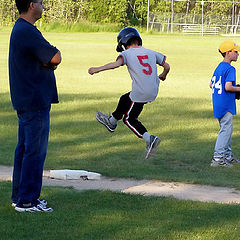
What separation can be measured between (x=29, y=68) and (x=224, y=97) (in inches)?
159

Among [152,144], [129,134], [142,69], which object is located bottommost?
[129,134]

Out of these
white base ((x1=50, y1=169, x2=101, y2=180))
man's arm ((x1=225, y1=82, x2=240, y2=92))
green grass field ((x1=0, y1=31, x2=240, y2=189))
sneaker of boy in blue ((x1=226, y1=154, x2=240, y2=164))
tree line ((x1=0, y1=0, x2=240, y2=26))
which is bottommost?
tree line ((x1=0, y1=0, x2=240, y2=26))

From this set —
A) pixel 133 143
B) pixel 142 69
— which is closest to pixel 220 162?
pixel 142 69

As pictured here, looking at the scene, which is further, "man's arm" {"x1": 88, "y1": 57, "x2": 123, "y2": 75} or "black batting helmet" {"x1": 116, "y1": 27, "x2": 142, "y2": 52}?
"black batting helmet" {"x1": 116, "y1": 27, "x2": 142, "y2": 52}

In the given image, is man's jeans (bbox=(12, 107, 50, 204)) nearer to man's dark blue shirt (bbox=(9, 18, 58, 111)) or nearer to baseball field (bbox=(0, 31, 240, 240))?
man's dark blue shirt (bbox=(9, 18, 58, 111))

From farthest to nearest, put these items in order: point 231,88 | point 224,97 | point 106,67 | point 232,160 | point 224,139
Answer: point 232,160
point 224,139
point 224,97
point 231,88
point 106,67

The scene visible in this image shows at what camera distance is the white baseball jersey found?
886cm

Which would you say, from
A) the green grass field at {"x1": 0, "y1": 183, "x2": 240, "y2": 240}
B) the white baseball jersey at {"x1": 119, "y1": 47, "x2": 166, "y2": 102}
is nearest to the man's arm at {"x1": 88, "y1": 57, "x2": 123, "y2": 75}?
the white baseball jersey at {"x1": 119, "y1": 47, "x2": 166, "y2": 102}

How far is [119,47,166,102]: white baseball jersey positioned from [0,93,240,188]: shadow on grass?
3.31 ft

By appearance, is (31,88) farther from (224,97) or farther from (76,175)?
(224,97)

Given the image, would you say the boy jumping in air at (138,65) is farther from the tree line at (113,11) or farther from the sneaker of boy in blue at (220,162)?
the tree line at (113,11)

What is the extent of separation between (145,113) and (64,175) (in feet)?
22.0

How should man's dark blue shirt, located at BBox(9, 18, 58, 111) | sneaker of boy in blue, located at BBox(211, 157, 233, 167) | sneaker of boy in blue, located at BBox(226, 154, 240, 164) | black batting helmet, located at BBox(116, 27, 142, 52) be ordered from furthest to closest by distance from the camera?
sneaker of boy in blue, located at BBox(226, 154, 240, 164) < sneaker of boy in blue, located at BBox(211, 157, 233, 167) < black batting helmet, located at BBox(116, 27, 142, 52) < man's dark blue shirt, located at BBox(9, 18, 58, 111)

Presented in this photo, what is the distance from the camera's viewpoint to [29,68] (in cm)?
607
